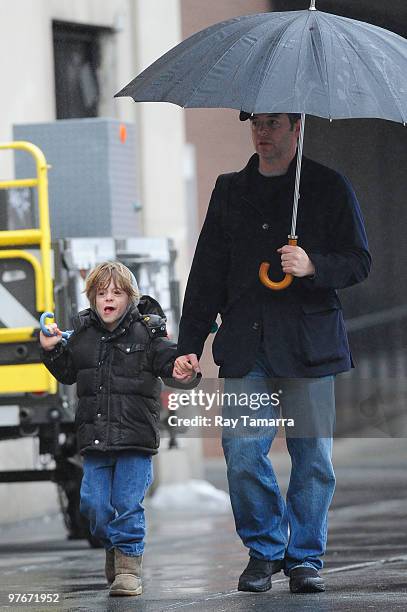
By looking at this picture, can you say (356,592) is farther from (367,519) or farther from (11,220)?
(367,519)

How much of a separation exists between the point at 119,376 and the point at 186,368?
14.8 inches

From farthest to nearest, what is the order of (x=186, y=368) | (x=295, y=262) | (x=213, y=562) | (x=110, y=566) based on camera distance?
(x=213, y=562) → (x=110, y=566) → (x=186, y=368) → (x=295, y=262)

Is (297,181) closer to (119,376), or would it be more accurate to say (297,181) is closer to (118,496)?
(119,376)

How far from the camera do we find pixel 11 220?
967 cm

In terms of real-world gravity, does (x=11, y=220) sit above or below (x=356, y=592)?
above

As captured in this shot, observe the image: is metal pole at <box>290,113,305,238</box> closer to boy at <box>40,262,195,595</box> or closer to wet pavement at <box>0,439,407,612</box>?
boy at <box>40,262,195,595</box>

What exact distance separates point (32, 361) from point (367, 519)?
296 cm

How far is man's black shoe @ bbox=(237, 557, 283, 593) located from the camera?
6500 mm

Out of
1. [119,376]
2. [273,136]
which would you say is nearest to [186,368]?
[119,376]

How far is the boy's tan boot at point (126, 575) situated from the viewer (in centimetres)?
673

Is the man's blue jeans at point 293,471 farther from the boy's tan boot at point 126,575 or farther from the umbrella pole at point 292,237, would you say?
the boy's tan boot at point 126,575

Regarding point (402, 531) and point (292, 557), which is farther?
point (402, 531)

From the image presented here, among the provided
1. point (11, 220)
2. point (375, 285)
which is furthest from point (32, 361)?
point (375, 285)

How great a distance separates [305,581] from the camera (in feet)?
21.1
